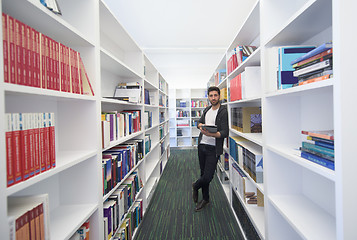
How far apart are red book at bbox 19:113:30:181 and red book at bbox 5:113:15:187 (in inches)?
1.5

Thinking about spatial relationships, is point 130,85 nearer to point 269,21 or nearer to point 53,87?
point 53,87

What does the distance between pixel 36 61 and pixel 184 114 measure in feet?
17.9

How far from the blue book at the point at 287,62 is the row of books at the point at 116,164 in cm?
142

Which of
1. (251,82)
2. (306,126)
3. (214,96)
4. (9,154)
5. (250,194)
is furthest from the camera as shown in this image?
(214,96)

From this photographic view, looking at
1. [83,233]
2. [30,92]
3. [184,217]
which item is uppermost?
[30,92]

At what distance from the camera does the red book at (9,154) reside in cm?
56

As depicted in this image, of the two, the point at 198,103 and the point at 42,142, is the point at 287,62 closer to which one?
the point at 42,142

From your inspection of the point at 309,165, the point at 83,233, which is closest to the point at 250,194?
the point at 309,165

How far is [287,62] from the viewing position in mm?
1043

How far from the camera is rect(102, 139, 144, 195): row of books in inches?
48.7

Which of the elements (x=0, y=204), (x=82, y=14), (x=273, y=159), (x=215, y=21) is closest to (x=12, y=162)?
(x=0, y=204)

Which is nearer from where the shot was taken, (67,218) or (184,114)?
(67,218)

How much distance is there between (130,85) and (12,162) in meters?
1.57

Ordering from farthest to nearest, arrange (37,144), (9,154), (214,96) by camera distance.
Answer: (214,96), (37,144), (9,154)
